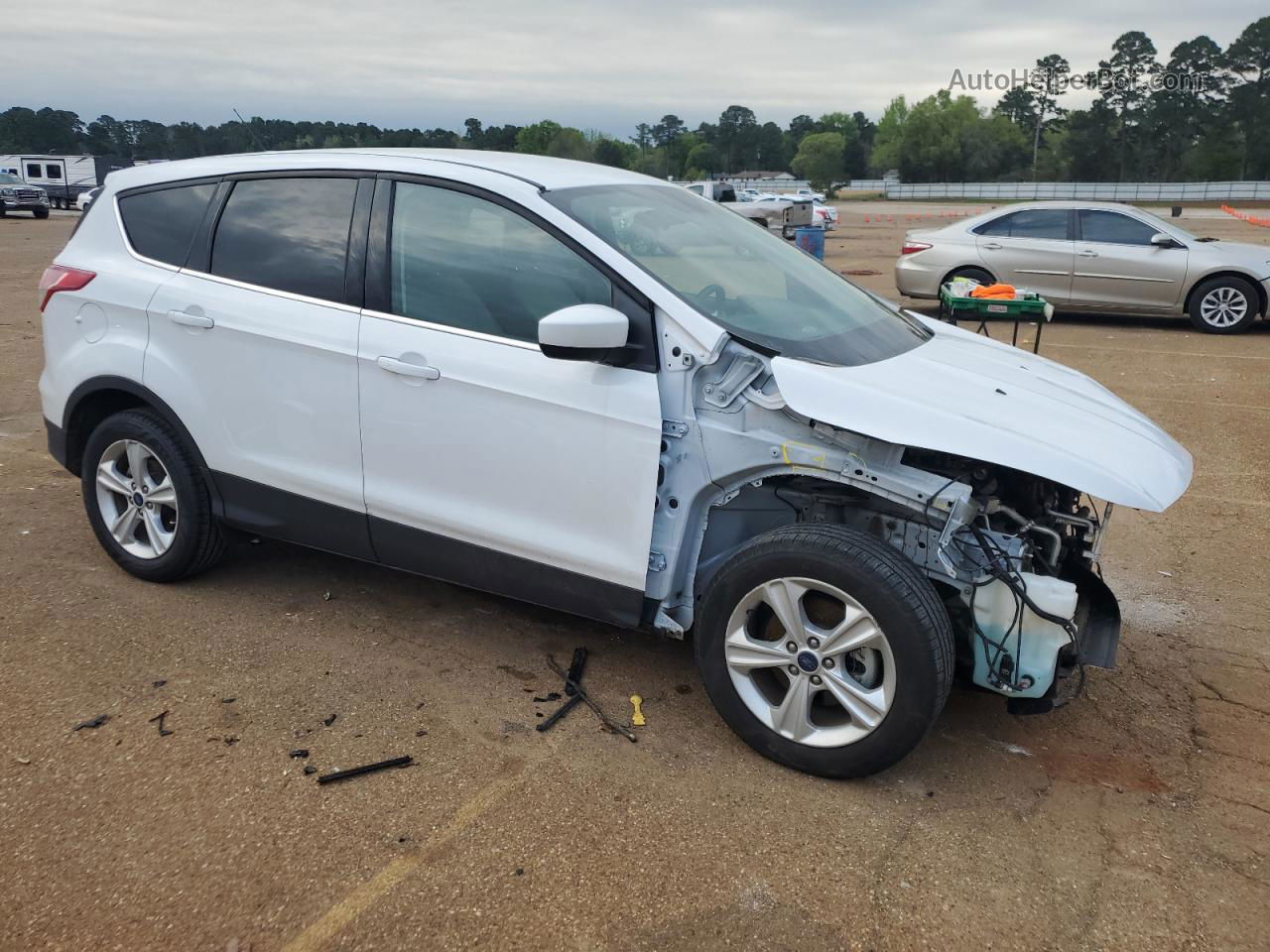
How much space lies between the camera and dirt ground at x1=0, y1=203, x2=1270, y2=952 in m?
2.60

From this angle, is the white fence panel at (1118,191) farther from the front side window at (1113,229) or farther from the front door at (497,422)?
the front door at (497,422)

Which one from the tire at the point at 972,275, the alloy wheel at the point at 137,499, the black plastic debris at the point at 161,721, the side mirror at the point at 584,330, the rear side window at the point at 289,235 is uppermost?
the rear side window at the point at 289,235

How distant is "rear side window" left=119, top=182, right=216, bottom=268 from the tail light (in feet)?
0.89

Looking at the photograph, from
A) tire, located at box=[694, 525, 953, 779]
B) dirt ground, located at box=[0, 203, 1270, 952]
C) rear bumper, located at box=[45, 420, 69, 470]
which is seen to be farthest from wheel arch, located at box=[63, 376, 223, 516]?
tire, located at box=[694, 525, 953, 779]

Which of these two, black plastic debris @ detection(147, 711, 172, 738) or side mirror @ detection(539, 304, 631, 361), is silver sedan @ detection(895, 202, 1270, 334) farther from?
black plastic debris @ detection(147, 711, 172, 738)

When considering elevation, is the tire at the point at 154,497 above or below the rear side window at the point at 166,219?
below

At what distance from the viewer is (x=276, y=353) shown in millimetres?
3918

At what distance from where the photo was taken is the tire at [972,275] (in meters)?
12.6

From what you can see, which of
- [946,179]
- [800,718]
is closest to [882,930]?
[800,718]

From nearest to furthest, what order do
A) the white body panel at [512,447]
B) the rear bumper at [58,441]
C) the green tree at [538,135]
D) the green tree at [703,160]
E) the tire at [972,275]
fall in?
1. the white body panel at [512,447]
2. the rear bumper at [58,441]
3. the tire at [972,275]
4. the green tree at [538,135]
5. the green tree at [703,160]

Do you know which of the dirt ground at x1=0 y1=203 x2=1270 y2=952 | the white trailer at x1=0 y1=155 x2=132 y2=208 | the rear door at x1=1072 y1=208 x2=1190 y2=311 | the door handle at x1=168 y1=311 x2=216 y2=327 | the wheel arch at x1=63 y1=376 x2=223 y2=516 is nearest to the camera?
the dirt ground at x1=0 y1=203 x2=1270 y2=952

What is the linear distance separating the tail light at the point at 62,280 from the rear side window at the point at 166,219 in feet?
0.89

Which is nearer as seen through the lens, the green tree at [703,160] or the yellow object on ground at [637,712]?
the yellow object on ground at [637,712]

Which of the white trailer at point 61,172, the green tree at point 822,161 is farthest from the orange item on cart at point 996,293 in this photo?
the green tree at point 822,161
